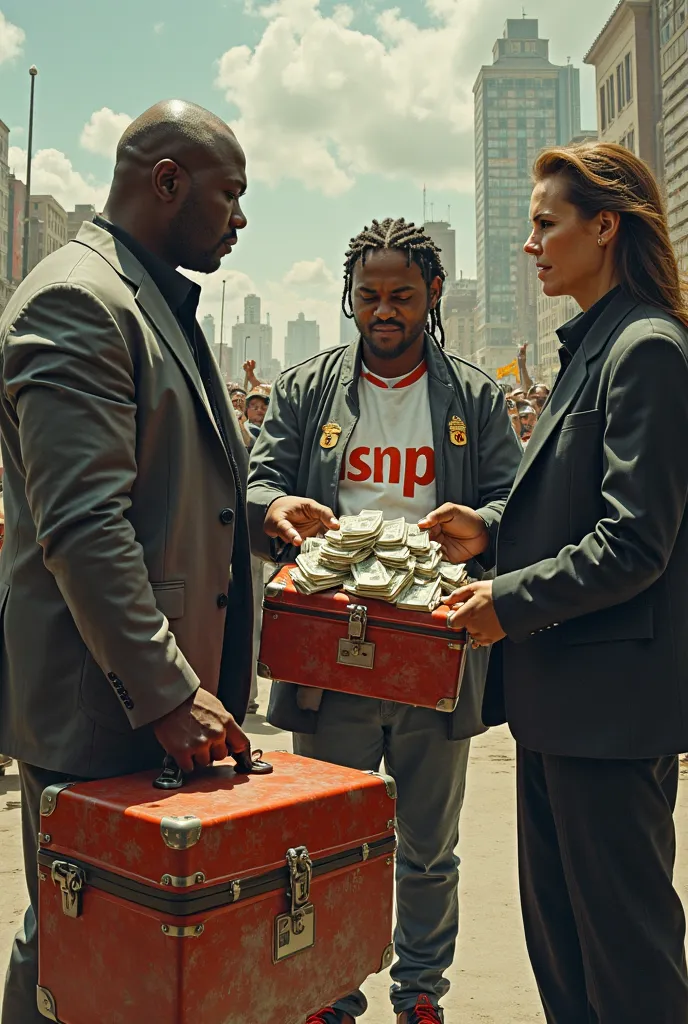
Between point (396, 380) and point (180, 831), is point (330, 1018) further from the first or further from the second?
point (396, 380)

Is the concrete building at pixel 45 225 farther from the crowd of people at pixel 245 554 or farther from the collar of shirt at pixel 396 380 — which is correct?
the crowd of people at pixel 245 554

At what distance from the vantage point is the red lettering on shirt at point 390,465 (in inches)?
130

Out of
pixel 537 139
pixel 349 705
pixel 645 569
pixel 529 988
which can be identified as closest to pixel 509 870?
pixel 529 988

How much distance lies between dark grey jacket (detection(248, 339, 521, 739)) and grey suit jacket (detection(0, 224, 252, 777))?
0.92 m

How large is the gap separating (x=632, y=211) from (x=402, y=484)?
119cm

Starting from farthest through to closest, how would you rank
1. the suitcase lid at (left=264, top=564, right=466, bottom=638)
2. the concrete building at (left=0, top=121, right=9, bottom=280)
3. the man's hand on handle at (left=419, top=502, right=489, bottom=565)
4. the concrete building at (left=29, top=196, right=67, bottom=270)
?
the concrete building at (left=29, top=196, right=67, bottom=270) < the concrete building at (left=0, top=121, right=9, bottom=280) < the man's hand on handle at (left=419, top=502, right=489, bottom=565) < the suitcase lid at (left=264, top=564, right=466, bottom=638)

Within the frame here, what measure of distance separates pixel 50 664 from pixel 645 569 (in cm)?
142

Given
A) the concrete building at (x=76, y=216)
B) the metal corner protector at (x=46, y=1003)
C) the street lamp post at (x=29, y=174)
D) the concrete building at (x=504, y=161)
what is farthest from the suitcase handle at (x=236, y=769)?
the concrete building at (x=504, y=161)

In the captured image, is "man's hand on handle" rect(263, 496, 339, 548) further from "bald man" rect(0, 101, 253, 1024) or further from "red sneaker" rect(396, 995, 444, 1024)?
"red sneaker" rect(396, 995, 444, 1024)

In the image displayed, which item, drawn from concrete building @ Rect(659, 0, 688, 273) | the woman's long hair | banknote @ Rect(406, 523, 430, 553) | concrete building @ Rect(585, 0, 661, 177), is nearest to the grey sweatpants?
banknote @ Rect(406, 523, 430, 553)

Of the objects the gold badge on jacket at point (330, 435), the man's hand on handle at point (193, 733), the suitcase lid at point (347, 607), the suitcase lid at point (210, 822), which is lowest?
the suitcase lid at point (210, 822)

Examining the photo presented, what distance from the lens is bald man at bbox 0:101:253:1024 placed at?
1973mm

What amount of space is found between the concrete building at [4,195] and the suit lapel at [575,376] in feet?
281

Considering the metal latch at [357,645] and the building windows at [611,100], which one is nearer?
the metal latch at [357,645]
